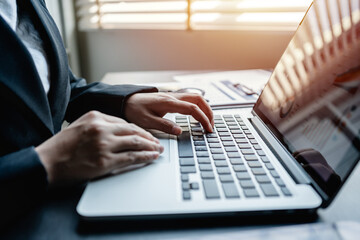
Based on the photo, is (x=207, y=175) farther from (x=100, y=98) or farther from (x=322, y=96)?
(x=100, y=98)

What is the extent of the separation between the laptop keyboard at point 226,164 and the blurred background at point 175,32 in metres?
0.84

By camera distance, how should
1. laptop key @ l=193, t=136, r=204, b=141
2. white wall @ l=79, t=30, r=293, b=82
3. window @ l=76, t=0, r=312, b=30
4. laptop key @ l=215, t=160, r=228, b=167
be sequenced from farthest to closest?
white wall @ l=79, t=30, r=293, b=82 < window @ l=76, t=0, r=312, b=30 < laptop key @ l=193, t=136, r=204, b=141 < laptop key @ l=215, t=160, r=228, b=167

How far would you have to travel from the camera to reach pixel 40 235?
1.02 feet

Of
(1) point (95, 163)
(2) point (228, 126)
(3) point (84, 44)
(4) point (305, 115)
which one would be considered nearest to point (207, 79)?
(2) point (228, 126)

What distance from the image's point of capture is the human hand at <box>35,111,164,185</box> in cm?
36

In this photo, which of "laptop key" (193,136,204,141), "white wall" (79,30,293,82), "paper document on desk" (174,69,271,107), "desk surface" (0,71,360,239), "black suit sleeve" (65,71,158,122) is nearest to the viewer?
"desk surface" (0,71,360,239)

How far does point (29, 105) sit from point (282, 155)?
0.43 metres

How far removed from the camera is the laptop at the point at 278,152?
33 cm

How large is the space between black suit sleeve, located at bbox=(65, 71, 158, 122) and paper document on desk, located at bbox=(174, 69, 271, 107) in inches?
8.6

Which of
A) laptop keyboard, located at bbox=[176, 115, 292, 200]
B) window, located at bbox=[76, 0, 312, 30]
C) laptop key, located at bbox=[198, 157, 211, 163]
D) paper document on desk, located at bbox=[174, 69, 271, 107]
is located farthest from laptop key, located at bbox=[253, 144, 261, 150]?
window, located at bbox=[76, 0, 312, 30]

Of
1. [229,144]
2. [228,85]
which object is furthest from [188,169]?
[228,85]

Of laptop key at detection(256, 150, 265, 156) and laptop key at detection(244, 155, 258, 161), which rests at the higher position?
laptop key at detection(244, 155, 258, 161)

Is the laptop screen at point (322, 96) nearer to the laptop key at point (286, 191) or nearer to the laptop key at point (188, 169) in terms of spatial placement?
the laptop key at point (286, 191)

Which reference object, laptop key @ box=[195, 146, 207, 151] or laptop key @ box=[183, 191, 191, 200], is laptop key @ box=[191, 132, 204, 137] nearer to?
laptop key @ box=[195, 146, 207, 151]
